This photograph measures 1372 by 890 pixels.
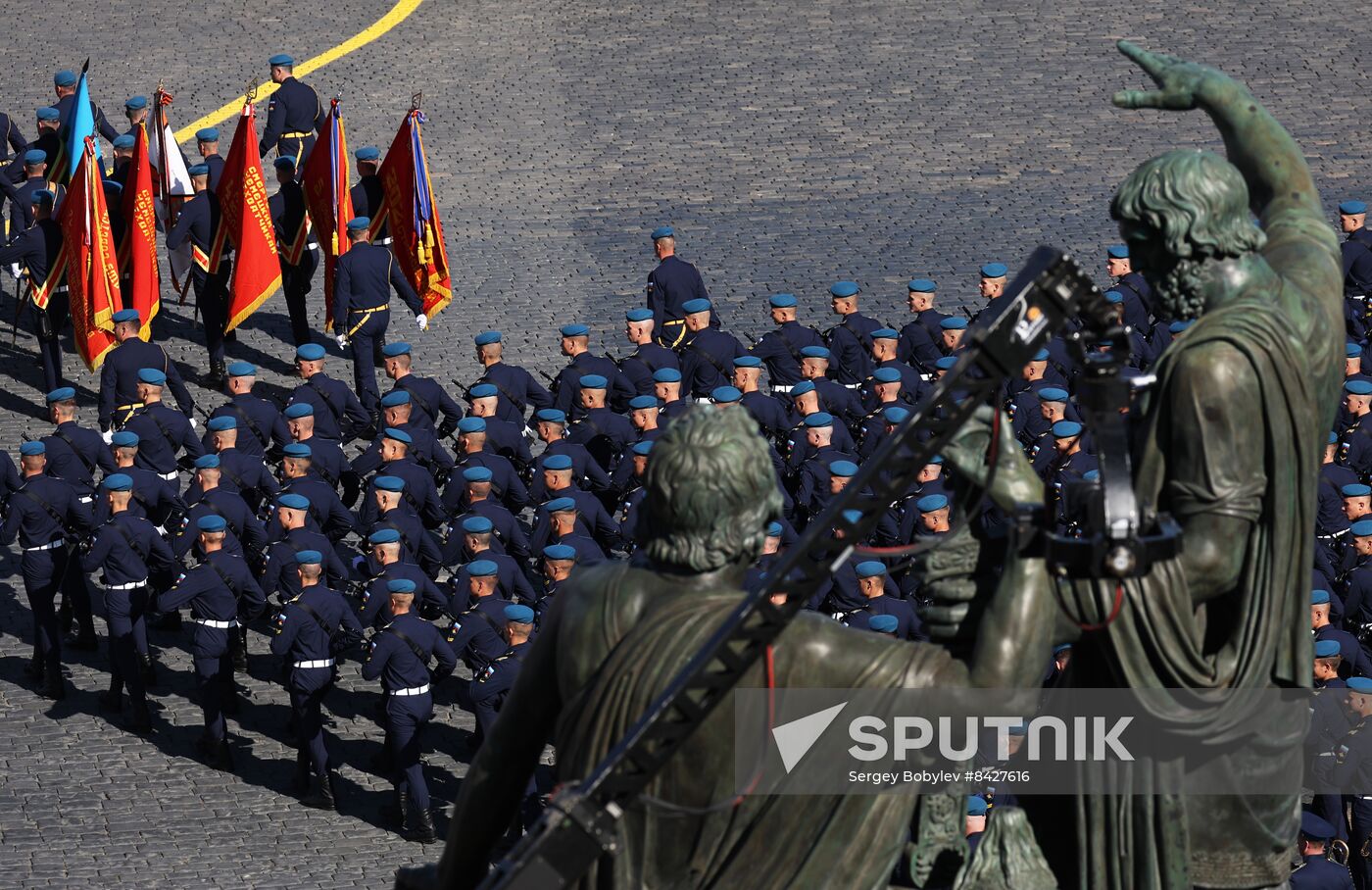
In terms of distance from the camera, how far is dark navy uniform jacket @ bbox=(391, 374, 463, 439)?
80.5 feet

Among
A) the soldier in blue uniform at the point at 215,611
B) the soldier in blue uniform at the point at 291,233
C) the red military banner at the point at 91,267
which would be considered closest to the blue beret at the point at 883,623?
the soldier in blue uniform at the point at 215,611

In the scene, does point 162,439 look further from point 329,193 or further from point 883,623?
point 883,623

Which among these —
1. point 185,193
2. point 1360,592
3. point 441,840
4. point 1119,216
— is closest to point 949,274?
point 185,193

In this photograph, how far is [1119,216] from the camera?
269 inches

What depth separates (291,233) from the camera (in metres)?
29.1

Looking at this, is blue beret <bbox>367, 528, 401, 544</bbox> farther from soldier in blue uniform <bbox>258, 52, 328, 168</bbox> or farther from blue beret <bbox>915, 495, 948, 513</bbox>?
soldier in blue uniform <bbox>258, 52, 328, 168</bbox>

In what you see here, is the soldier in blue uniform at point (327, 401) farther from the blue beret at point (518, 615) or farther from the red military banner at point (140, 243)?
the blue beret at point (518, 615)

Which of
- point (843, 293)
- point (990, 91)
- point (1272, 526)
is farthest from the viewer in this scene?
point (990, 91)

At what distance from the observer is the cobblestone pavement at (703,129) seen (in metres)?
29.5

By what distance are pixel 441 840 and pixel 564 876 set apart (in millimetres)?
13877

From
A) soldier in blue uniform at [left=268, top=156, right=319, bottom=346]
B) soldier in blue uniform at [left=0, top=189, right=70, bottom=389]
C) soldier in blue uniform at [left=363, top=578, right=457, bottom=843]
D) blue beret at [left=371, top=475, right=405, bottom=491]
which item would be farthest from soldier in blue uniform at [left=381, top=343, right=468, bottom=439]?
soldier in blue uniform at [left=363, top=578, right=457, bottom=843]

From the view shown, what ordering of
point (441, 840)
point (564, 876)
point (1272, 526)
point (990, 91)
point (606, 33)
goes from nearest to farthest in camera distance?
point (564, 876) < point (1272, 526) < point (441, 840) < point (990, 91) < point (606, 33)

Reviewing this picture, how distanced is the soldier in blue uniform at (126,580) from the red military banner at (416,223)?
6691 millimetres

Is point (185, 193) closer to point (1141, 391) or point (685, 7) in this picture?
point (685, 7)
